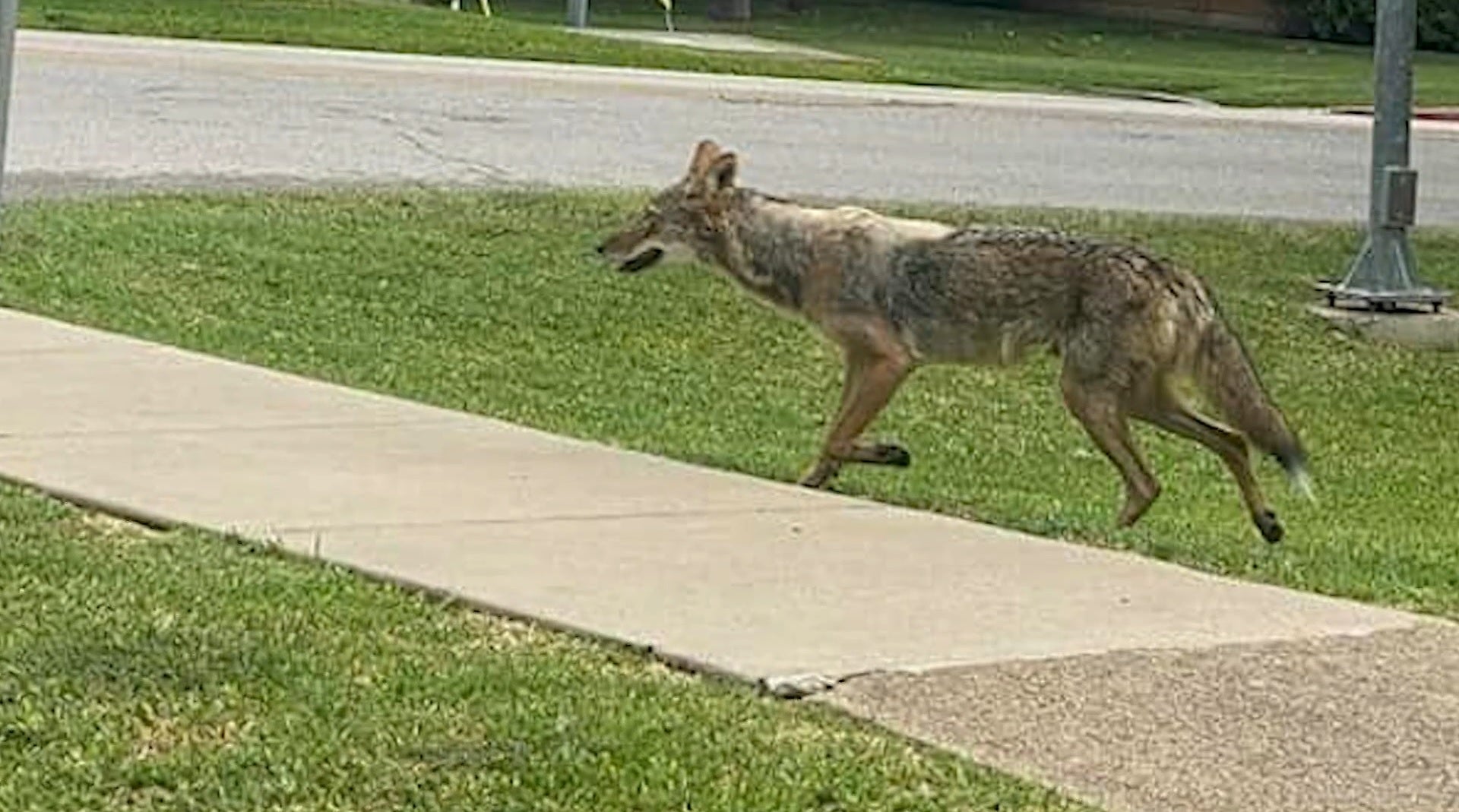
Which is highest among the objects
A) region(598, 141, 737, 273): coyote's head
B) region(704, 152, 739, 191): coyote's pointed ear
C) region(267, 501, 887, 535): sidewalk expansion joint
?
region(704, 152, 739, 191): coyote's pointed ear

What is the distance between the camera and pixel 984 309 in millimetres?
9469

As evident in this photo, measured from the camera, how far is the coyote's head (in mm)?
9938

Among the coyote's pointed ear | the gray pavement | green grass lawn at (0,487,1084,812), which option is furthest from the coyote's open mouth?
the gray pavement

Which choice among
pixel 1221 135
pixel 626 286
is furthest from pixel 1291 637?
pixel 1221 135

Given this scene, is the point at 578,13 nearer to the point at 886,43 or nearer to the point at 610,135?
the point at 886,43

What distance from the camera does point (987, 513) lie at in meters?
9.15

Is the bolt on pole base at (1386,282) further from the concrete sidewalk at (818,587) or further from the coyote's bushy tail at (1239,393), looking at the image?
the concrete sidewalk at (818,587)

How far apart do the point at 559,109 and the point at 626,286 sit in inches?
301

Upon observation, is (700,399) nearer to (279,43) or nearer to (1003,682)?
(1003,682)

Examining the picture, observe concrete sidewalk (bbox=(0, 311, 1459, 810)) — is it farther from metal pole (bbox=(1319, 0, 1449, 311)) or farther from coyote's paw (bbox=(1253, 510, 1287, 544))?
metal pole (bbox=(1319, 0, 1449, 311))

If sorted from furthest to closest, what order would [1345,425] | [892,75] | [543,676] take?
[892,75]
[1345,425]
[543,676]

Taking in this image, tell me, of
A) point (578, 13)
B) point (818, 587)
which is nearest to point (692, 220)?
point (818, 587)

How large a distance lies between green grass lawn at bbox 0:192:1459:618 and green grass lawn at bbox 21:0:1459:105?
13.1 m

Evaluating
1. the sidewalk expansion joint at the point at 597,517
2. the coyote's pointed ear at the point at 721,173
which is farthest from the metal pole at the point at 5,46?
the sidewalk expansion joint at the point at 597,517
